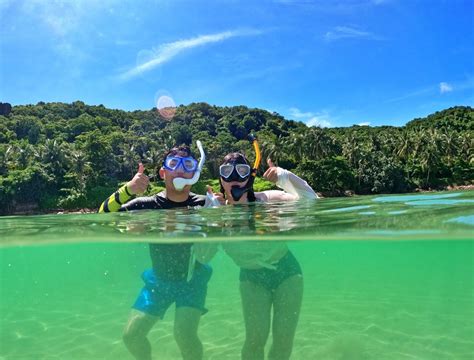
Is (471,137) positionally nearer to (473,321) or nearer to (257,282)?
(473,321)

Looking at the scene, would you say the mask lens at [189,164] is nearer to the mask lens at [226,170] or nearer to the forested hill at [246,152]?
the mask lens at [226,170]

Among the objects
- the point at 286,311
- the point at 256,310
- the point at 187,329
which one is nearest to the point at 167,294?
the point at 187,329

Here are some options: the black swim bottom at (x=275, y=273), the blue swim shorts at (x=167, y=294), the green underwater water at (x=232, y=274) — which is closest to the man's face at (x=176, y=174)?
the green underwater water at (x=232, y=274)

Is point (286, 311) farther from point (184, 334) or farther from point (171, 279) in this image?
point (171, 279)

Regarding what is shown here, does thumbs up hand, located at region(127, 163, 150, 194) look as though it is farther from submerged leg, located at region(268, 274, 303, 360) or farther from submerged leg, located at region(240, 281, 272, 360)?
submerged leg, located at region(268, 274, 303, 360)

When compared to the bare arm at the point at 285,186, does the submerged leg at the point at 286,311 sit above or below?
below

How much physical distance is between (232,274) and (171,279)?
9.06m

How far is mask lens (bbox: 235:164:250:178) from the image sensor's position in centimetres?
578

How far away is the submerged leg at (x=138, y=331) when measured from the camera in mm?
4965

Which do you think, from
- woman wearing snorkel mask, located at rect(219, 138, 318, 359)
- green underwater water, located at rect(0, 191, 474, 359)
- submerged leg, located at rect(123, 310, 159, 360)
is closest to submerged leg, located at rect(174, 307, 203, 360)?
submerged leg, located at rect(123, 310, 159, 360)

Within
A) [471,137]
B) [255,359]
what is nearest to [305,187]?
[255,359]

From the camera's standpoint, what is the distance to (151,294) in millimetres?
5102

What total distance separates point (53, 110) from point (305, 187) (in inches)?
4941

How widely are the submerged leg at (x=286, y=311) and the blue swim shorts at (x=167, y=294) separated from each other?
0.99 metres
